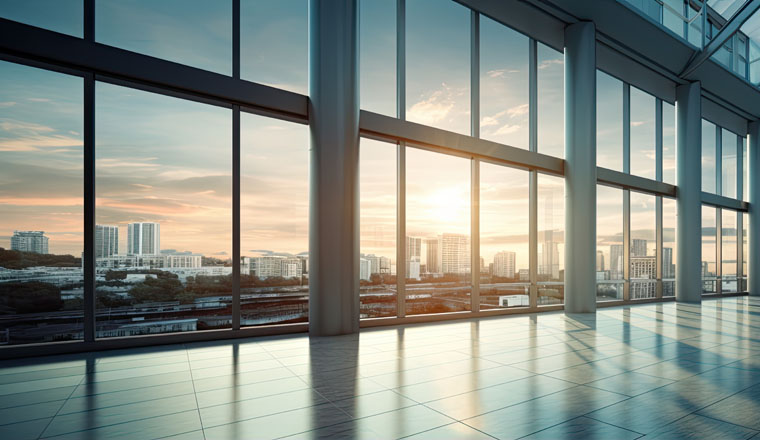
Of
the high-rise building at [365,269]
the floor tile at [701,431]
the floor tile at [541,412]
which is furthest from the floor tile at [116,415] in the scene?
the high-rise building at [365,269]

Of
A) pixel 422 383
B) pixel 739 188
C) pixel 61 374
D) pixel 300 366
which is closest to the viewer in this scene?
pixel 422 383

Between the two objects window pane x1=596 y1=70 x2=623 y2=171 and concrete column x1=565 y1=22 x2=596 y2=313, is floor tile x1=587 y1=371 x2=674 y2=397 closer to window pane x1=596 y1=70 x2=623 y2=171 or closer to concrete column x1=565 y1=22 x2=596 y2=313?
concrete column x1=565 y1=22 x2=596 y2=313

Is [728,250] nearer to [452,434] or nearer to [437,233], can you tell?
[437,233]

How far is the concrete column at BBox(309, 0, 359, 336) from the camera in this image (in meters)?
6.30

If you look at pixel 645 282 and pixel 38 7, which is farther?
pixel 645 282

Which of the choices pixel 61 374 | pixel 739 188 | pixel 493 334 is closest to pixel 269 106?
pixel 61 374

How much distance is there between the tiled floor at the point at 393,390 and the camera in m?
2.88

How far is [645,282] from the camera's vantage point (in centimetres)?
1255

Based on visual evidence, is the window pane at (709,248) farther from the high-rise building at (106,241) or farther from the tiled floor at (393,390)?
the high-rise building at (106,241)

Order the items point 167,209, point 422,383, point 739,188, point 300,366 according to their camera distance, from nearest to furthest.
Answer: point 422,383 < point 300,366 < point 167,209 < point 739,188

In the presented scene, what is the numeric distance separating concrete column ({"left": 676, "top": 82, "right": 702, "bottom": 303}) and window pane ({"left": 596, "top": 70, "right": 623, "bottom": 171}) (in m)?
2.63

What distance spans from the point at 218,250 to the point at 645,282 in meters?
12.0

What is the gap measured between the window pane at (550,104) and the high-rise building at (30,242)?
30.6 ft

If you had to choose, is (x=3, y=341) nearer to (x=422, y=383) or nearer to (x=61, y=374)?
(x=61, y=374)
